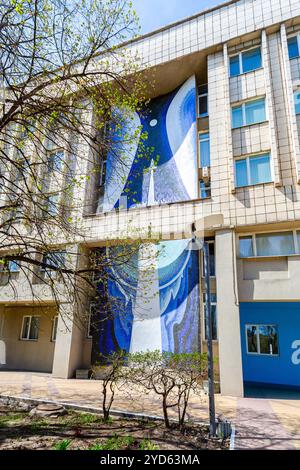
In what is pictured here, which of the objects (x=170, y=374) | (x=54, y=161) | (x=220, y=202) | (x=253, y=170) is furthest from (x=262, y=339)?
(x=54, y=161)

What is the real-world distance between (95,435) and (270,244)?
8300mm

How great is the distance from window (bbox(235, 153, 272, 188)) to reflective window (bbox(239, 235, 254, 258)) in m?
2.01

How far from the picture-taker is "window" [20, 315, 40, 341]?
15757 mm

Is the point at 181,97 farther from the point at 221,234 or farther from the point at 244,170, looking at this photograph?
the point at 221,234

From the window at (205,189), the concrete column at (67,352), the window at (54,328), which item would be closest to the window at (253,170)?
the window at (205,189)

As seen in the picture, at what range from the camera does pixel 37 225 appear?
602 centimetres

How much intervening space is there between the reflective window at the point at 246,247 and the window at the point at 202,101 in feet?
21.3

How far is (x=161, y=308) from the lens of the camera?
11.4 metres

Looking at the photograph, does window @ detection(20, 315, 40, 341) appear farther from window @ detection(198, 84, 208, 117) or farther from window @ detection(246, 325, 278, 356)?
window @ detection(198, 84, 208, 117)

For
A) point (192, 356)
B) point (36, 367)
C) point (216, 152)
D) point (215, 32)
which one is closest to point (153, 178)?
point (216, 152)

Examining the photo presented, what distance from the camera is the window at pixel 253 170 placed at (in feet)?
36.7

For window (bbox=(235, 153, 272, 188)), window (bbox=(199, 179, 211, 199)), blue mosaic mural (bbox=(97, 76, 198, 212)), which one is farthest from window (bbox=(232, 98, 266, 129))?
window (bbox=(199, 179, 211, 199))

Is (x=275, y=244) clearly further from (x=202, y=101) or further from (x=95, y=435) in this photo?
(x=95, y=435)
